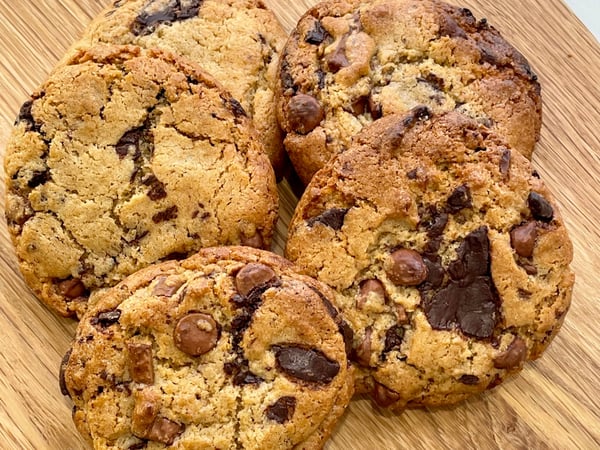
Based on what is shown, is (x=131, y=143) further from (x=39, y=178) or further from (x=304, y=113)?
(x=304, y=113)

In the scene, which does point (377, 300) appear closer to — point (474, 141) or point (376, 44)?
point (474, 141)

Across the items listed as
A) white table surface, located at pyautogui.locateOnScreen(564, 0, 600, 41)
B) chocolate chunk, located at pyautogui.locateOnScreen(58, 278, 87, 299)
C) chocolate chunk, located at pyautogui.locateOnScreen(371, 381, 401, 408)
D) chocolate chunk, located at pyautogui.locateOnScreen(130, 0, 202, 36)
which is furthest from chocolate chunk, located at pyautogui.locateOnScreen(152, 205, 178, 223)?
white table surface, located at pyautogui.locateOnScreen(564, 0, 600, 41)

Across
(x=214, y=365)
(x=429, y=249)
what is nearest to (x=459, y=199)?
(x=429, y=249)

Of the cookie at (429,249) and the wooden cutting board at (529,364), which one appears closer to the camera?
the cookie at (429,249)

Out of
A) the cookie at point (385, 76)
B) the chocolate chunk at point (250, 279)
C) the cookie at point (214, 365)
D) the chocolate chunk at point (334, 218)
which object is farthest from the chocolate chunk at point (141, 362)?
the cookie at point (385, 76)

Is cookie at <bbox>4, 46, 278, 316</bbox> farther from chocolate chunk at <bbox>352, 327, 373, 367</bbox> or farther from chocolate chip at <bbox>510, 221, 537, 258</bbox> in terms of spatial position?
chocolate chip at <bbox>510, 221, 537, 258</bbox>

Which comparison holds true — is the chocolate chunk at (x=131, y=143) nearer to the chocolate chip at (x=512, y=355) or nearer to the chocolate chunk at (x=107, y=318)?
the chocolate chunk at (x=107, y=318)
